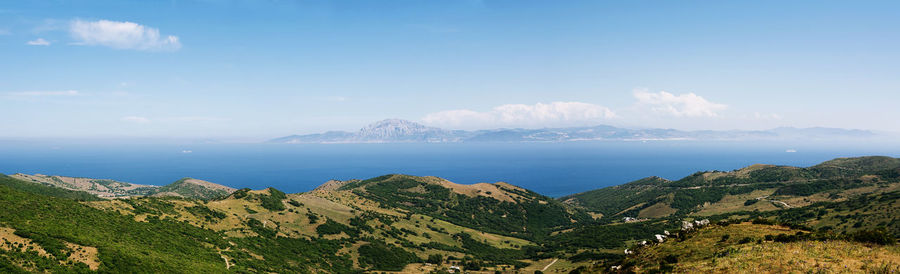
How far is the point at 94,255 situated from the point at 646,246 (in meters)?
74.8

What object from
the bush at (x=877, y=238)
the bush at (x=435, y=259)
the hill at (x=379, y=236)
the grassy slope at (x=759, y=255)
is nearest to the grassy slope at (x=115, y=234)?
the hill at (x=379, y=236)

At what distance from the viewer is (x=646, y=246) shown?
5169 cm

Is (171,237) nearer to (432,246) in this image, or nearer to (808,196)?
(432,246)

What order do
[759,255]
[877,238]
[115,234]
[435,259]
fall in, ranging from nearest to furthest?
[877,238] < [759,255] < [115,234] < [435,259]

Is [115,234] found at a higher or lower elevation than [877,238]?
lower

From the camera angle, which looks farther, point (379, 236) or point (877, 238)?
point (379, 236)

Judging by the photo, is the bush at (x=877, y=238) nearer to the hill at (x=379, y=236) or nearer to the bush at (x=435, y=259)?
the hill at (x=379, y=236)

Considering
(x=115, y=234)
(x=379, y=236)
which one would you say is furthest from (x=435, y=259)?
(x=115, y=234)

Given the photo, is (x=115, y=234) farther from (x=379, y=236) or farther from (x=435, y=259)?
(x=435, y=259)

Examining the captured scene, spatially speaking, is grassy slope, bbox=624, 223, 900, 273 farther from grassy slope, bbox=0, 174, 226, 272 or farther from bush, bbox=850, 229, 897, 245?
grassy slope, bbox=0, 174, 226, 272

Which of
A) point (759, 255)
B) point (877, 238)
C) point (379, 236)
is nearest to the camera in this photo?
point (877, 238)

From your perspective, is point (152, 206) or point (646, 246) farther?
point (152, 206)

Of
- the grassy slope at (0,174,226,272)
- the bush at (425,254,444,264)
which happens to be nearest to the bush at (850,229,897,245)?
the grassy slope at (0,174,226,272)

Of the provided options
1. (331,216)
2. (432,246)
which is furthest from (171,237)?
(432,246)
